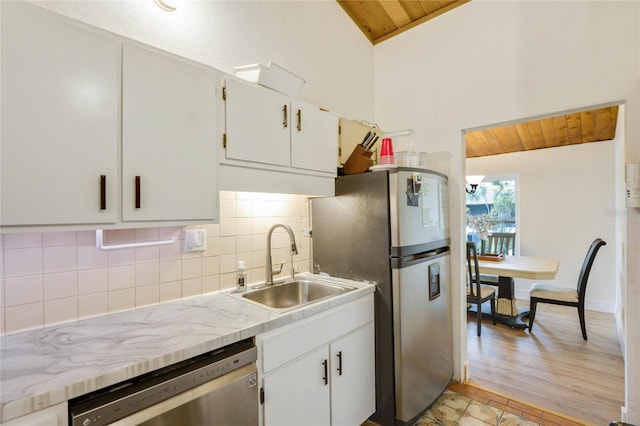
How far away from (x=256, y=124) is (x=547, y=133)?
4086 mm

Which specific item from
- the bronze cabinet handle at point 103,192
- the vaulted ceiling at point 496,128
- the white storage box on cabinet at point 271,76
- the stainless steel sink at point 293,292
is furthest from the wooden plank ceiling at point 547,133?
the bronze cabinet handle at point 103,192

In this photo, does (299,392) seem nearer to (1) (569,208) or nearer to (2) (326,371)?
(2) (326,371)

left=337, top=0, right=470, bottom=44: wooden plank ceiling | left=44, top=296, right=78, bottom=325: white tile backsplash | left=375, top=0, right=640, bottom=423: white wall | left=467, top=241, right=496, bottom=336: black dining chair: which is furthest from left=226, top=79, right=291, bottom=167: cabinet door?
left=467, top=241, right=496, bottom=336: black dining chair

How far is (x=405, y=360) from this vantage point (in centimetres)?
184

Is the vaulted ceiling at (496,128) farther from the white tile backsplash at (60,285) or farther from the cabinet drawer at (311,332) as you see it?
the white tile backsplash at (60,285)

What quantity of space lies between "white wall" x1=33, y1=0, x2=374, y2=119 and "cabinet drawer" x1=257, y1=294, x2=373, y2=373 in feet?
5.11

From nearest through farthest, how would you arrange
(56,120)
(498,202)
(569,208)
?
1. (56,120)
2. (569,208)
3. (498,202)

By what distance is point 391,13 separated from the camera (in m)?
2.67

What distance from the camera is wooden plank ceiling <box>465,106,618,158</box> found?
11.0 feet

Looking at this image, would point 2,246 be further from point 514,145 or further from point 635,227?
point 514,145

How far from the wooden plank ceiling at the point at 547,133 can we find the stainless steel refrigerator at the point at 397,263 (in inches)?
74.9

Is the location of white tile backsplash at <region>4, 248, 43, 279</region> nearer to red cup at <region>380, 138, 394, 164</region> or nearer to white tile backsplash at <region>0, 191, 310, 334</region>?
white tile backsplash at <region>0, 191, 310, 334</region>

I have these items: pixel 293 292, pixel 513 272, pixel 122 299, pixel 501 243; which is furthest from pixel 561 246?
pixel 122 299

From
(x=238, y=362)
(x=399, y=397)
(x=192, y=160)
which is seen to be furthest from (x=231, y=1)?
(x=399, y=397)
